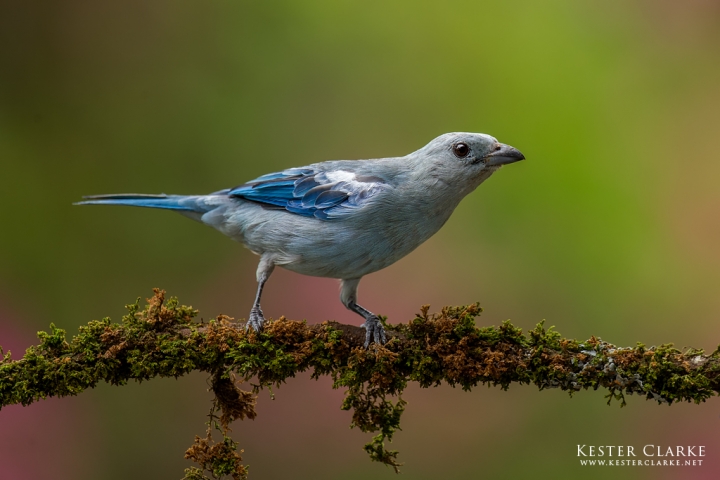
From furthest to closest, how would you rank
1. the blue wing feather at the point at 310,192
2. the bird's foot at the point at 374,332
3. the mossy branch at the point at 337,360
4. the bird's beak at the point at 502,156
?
1. the blue wing feather at the point at 310,192
2. the bird's beak at the point at 502,156
3. the bird's foot at the point at 374,332
4. the mossy branch at the point at 337,360

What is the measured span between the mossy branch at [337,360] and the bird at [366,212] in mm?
231

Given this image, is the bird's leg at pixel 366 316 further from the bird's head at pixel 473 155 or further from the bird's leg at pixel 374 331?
the bird's head at pixel 473 155

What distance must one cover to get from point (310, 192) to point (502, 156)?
1.15 m

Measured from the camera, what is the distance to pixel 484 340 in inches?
136

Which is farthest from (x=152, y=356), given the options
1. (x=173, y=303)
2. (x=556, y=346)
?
(x=556, y=346)

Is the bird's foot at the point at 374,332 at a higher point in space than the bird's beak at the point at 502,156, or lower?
lower

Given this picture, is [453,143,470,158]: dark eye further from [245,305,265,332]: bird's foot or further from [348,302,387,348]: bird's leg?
[245,305,265,332]: bird's foot

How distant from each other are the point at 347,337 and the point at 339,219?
2.44ft

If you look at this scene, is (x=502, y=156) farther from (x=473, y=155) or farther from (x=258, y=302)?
(x=258, y=302)

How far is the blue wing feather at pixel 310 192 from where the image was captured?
161 inches

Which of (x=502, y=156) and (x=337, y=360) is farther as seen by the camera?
(x=502, y=156)

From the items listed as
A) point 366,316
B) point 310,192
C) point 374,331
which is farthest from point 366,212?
point 374,331

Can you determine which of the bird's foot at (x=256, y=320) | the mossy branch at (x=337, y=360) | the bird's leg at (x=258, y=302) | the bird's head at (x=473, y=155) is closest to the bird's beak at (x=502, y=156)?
the bird's head at (x=473, y=155)

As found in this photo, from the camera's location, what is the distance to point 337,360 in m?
3.58
